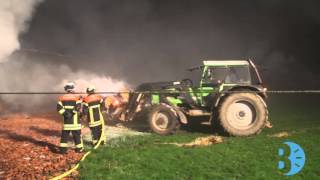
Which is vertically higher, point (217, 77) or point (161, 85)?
point (217, 77)

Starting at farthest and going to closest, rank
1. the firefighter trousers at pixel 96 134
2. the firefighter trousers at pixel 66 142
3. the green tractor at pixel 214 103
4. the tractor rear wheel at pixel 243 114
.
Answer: the green tractor at pixel 214 103 → the tractor rear wheel at pixel 243 114 → the firefighter trousers at pixel 96 134 → the firefighter trousers at pixel 66 142

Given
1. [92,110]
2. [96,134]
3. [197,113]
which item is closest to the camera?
[96,134]

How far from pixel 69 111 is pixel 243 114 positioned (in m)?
5.36

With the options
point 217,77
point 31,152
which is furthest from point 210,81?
point 31,152

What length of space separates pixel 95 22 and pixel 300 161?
71.7ft

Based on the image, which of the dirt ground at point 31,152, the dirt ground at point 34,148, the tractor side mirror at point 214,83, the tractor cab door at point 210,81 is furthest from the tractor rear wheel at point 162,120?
the dirt ground at point 31,152

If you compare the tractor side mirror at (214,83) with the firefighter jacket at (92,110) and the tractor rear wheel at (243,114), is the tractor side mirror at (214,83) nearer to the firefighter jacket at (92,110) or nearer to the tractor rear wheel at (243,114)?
the tractor rear wheel at (243,114)

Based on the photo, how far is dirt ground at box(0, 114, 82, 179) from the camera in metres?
8.03

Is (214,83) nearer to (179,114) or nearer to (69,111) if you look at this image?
(179,114)

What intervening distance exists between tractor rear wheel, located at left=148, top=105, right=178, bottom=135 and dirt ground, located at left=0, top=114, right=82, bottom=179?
116 inches

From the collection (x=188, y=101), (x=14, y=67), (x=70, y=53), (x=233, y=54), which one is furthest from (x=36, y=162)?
(x=233, y=54)

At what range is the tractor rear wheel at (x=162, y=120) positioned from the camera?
1262 cm

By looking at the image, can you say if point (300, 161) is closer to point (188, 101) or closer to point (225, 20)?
point (188, 101)

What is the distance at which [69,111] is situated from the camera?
10328mm
